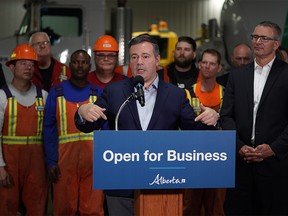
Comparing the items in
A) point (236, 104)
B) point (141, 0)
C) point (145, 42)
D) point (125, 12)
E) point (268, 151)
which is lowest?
point (268, 151)

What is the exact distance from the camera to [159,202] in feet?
9.23

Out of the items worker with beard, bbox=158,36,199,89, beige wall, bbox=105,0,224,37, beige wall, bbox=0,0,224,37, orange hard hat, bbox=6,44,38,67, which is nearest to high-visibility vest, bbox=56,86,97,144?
orange hard hat, bbox=6,44,38,67

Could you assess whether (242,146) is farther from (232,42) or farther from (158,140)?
(232,42)

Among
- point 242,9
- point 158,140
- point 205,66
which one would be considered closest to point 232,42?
point 242,9

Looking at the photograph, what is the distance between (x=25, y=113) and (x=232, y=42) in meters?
4.81

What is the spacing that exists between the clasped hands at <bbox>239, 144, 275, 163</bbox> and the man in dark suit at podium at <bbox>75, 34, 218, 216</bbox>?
0.64m

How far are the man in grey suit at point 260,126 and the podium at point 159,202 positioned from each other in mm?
1149

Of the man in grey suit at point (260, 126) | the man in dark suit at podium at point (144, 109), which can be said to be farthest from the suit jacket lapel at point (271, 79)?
the man in dark suit at podium at point (144, 109)

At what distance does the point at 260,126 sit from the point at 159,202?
1300 mm

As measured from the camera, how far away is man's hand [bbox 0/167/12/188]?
466cm

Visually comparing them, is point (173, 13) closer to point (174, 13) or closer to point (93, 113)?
point (174, 13)

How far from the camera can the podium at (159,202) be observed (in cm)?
280

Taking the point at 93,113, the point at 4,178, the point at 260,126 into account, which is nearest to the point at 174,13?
the point at 4,178

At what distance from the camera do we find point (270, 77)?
12.7ft
